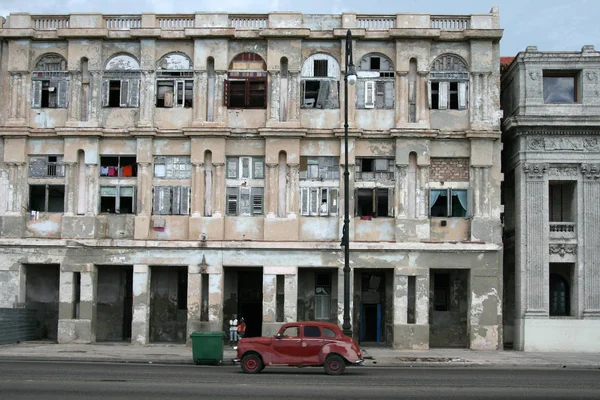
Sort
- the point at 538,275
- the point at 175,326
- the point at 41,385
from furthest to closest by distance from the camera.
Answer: the point at 175,326 < the point at 538,275 < the point at 41,385

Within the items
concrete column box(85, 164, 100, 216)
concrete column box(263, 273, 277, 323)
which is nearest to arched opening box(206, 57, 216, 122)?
concrete column box(85, 164, 100, 216)

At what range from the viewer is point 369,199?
3872 centimetres

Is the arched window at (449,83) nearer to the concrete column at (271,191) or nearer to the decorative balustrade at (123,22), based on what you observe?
the concrete column at (271,191)

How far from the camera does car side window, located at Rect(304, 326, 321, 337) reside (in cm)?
2631

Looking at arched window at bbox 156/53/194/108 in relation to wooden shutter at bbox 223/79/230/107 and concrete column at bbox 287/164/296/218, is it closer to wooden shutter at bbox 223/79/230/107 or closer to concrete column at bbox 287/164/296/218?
wooden shutter at bbox 223/79/230/107

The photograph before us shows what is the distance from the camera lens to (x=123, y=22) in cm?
3997

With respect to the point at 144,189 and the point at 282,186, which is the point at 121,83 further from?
the point at 282,186

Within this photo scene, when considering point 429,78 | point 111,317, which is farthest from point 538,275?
point 111,317

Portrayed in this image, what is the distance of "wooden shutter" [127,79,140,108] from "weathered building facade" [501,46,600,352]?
17.2 meters

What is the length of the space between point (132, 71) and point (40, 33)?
469 centimetres

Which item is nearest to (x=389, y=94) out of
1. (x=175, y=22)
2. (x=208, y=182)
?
(x=208, y=182)

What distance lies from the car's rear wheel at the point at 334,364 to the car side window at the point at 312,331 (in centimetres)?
89

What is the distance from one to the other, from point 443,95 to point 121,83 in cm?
1507

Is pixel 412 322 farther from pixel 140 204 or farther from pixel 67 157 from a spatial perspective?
pixel 67 157
